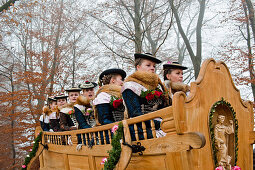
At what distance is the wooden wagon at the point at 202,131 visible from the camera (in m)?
2.28

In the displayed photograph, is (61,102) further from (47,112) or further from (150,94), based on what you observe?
(150,94)

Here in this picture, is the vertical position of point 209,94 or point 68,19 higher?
point 68,19

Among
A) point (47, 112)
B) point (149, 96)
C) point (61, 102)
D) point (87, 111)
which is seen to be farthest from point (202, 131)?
point (47, 112)

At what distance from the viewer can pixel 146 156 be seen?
289 centimetres

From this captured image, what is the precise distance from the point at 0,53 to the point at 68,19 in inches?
216

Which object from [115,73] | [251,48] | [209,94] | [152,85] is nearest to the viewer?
[209,94]

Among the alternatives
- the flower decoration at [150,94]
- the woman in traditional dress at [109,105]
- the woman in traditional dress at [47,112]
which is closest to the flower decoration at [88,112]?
the woman in traditional dress at [109,105]

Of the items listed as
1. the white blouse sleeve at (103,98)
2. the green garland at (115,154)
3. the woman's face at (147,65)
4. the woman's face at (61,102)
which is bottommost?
the green garland at (115,154)

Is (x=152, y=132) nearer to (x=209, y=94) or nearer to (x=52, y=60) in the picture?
(x=209, y=94)

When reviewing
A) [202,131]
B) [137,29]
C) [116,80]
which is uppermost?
[137,29]

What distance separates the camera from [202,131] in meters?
2.50

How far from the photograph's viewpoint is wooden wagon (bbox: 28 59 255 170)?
228 centimetres

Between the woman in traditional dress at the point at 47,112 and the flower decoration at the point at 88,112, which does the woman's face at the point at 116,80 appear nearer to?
the flower decoration at the point at 88,112

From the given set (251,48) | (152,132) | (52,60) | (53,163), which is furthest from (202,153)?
(52,60)
